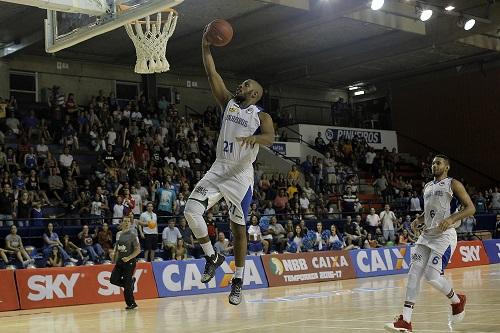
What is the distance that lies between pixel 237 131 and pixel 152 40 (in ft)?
13.5

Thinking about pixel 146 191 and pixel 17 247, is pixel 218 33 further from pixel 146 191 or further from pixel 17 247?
pixel 146 191

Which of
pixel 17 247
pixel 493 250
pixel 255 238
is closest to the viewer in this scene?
pixel 17 247

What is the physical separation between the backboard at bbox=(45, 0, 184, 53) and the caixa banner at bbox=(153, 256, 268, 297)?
7.53 meters

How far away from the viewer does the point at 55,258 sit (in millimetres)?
17000

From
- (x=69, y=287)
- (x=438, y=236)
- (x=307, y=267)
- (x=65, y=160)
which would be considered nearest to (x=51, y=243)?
(x=69, y=287)

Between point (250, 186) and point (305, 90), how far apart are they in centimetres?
2991

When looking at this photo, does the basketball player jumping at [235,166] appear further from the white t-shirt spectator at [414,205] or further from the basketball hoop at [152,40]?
the white t-shirt spectator at [414,205]

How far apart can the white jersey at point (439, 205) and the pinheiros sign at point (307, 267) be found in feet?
31.5

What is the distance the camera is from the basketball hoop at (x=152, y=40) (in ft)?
36.0

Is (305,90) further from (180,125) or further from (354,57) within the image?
(180,125)

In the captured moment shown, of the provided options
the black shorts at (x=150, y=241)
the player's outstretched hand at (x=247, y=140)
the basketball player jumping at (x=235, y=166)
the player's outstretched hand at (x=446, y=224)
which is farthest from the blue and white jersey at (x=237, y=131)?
the black shorts at (x=150, y=241)

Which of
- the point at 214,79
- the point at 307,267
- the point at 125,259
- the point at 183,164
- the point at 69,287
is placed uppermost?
the point at 183,164

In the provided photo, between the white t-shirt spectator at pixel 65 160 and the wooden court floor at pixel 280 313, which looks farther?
the white t-shirt spectator at pixel 65 160

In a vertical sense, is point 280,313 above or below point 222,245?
below
